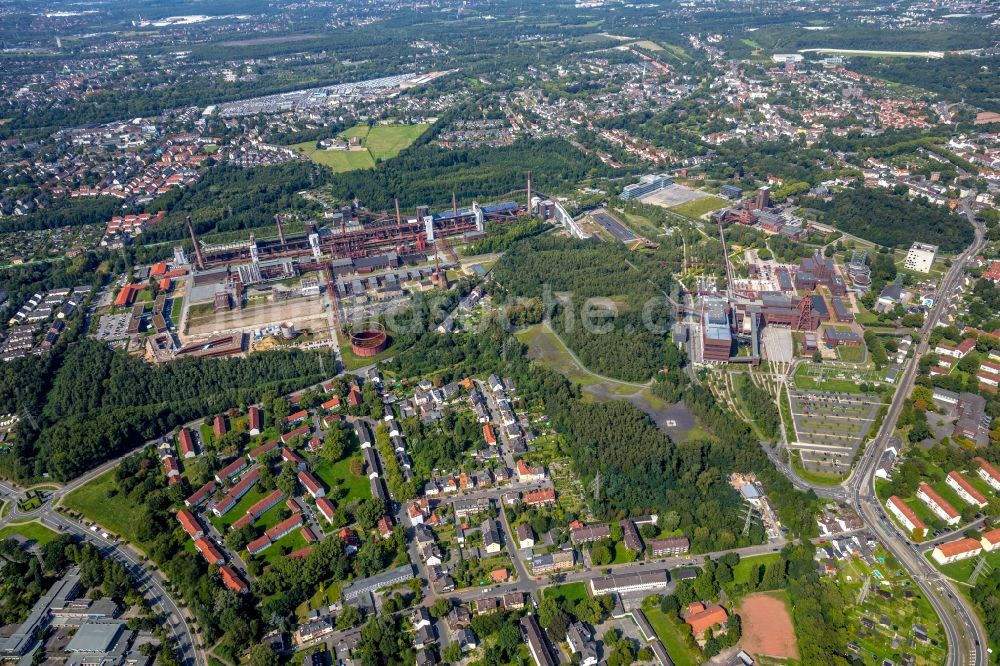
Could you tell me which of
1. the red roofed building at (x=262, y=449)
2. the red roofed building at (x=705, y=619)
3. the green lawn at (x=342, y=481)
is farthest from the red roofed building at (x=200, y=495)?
the red roofed building at (x=705, y=619)

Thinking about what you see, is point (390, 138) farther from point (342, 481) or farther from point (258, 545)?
point (258, 545)

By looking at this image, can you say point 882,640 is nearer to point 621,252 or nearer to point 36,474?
point 621,252

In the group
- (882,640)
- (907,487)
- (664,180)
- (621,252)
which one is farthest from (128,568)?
(664,180)

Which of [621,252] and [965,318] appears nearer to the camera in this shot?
[965,318]

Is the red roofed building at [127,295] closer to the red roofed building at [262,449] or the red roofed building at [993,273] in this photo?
the red roofed building at [262,449]

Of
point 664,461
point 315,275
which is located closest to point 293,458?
point 664,461

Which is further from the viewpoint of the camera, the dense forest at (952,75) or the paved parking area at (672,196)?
the dense forest at (952,75)

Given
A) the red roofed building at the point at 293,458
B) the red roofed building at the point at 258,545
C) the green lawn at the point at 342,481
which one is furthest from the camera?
the red roofed building at the point at 293,458
